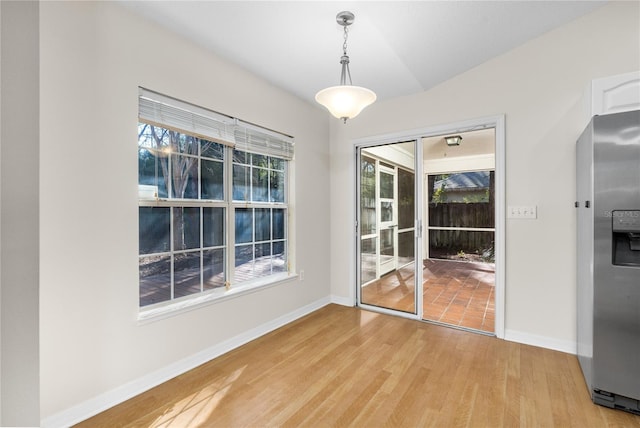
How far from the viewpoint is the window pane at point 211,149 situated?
256cm

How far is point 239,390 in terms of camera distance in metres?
2.07

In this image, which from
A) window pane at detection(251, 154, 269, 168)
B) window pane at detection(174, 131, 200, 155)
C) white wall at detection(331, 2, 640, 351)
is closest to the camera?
window pane at detection(174, 131, 200, 155)

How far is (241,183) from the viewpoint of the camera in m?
2.90

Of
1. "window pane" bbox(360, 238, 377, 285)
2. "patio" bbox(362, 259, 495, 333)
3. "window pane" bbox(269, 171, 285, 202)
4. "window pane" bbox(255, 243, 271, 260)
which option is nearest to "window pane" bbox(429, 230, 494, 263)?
"patio" bbox(362, 259, 495, 333)

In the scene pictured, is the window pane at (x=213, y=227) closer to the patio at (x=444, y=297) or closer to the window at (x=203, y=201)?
the window at (x=203, y=201)

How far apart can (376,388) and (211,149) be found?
2277 millimetres

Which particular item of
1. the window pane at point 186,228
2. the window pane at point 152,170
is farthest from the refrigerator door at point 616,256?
the window pane at point 152,170

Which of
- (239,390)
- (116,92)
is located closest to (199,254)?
(239,390)

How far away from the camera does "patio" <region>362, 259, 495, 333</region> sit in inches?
132

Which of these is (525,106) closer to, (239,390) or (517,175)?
(517,175)

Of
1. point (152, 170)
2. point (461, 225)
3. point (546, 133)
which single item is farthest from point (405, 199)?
point (461, 225)

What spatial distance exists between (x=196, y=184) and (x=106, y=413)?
1631 mm

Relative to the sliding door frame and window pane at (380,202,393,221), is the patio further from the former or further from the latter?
window pane at (380,202,393,221)

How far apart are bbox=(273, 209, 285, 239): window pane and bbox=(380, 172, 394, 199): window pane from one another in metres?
1.28
